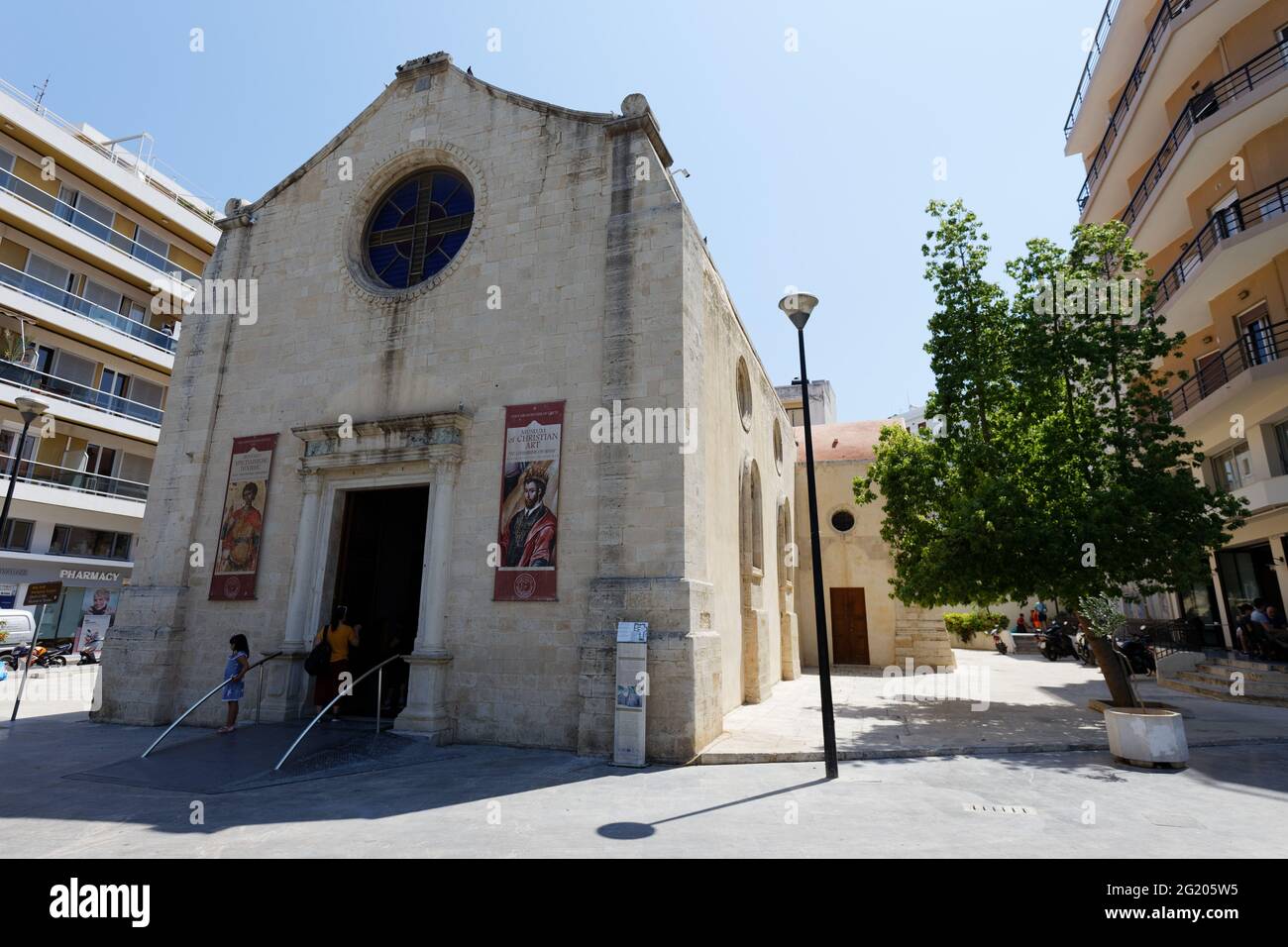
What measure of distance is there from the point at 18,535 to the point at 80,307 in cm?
823

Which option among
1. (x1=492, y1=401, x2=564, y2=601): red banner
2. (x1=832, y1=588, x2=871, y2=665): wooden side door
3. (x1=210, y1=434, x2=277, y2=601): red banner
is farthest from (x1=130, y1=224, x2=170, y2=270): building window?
(x1=832, y1=588, x2=871, y2=665): wooden side door

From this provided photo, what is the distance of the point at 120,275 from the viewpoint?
82.2ft

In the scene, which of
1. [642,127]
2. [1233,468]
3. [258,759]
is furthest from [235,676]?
[1233,468]

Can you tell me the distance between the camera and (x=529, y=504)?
34.4ft

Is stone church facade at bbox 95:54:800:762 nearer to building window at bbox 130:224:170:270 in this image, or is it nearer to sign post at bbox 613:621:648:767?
sign post at bbox 613:621:648:767

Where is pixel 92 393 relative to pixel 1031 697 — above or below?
above

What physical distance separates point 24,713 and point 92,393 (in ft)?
50.8

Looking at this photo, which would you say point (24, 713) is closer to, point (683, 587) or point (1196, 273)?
point (683, 587)

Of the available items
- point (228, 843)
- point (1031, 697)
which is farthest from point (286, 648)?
point (1031, 697)

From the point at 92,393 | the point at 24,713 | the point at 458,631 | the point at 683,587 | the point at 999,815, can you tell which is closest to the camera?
the point at 999,815

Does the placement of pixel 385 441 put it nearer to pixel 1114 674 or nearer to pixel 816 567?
pixel 816 567

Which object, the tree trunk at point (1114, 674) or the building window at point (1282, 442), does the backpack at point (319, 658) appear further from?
the building window at point (1282, 442)

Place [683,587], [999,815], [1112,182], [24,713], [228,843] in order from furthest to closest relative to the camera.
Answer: [1112,182] → [24,713] → [683,587] → [999,815] → [228,843]

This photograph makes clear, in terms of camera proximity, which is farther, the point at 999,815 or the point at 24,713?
the point at 24,713
